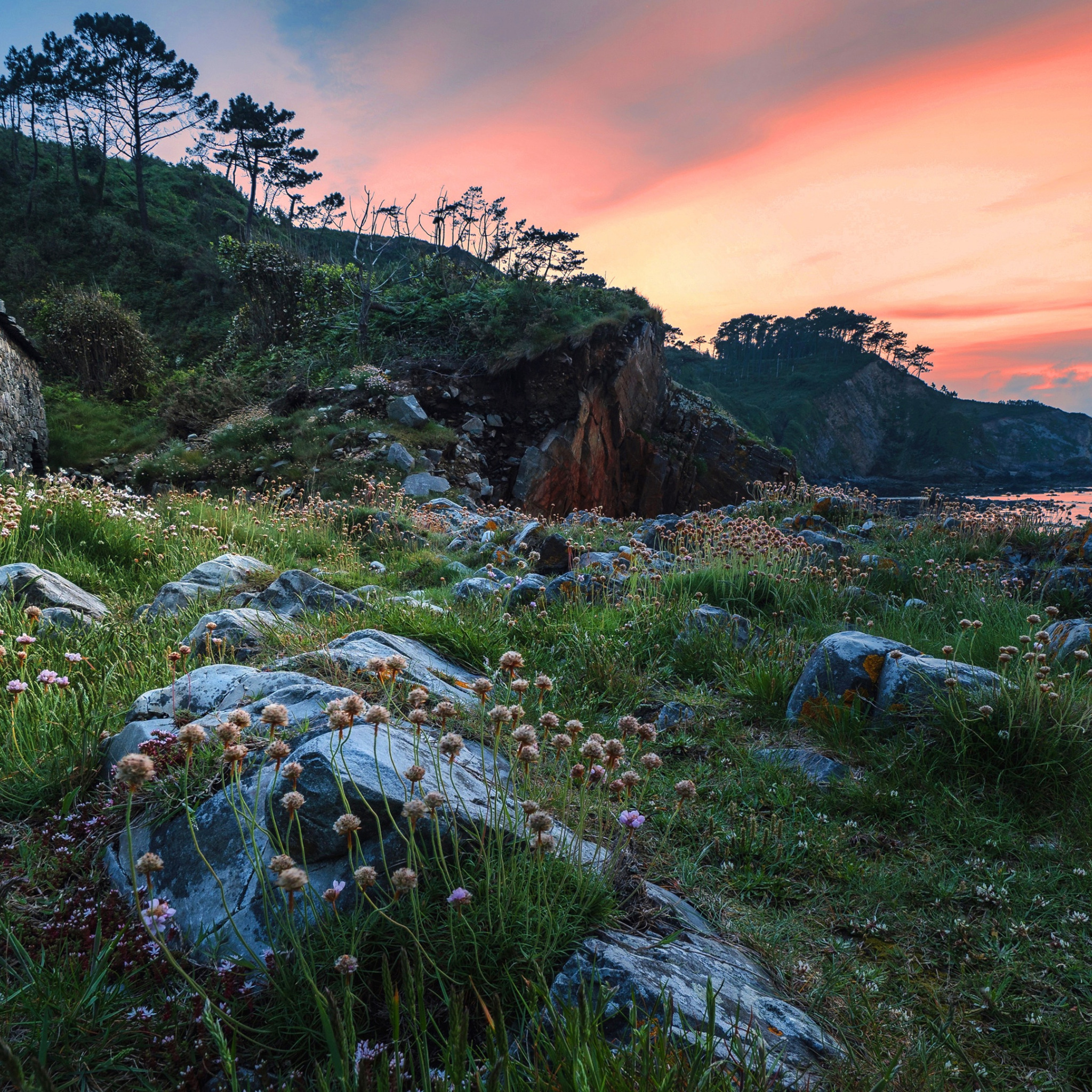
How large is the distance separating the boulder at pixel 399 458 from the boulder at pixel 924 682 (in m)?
11.1

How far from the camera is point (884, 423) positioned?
91.6 metres

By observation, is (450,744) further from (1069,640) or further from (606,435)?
(606,435)

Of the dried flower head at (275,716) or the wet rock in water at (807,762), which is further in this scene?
the wet rock in water at (807,762)

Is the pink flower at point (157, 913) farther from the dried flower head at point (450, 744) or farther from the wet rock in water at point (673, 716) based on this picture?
the wet rock in water at point (673, 716)

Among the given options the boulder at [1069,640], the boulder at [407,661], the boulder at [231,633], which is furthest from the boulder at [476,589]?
the boulder at [1069,640]

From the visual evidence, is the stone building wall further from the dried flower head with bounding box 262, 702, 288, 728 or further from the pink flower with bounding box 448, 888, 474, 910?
the pink flower with bounding box 448, 888, 474, 910

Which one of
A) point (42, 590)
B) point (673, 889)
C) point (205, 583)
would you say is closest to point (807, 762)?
point (673, 889)

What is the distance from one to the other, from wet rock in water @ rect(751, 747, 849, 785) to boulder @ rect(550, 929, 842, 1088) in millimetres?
1478

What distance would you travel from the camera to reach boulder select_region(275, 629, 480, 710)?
10.6ft

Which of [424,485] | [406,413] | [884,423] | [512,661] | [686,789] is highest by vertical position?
[884,423]

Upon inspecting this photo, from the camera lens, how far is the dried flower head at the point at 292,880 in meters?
1.29

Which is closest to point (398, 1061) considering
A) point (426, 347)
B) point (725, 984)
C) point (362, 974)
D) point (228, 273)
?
point (362, 974)

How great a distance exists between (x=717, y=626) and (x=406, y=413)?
11906mm

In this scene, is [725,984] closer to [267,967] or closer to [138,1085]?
[267,967]
